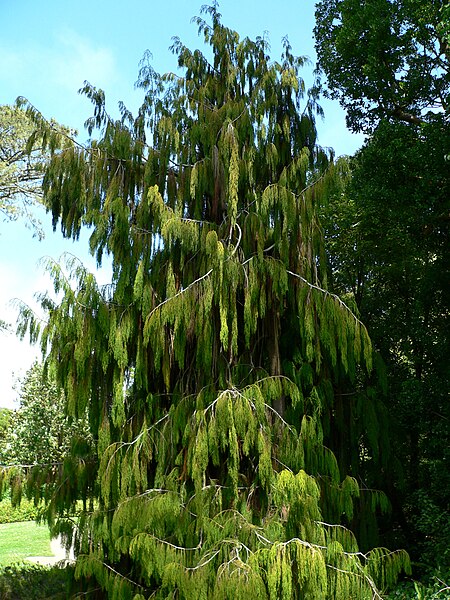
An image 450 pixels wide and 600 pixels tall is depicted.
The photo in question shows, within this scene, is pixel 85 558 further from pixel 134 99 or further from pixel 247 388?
pixel 134 99

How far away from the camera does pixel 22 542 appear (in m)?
12.7

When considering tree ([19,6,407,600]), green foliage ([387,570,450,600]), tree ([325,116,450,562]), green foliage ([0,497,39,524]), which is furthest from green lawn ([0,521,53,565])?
green foliage ([387,570,450,600])

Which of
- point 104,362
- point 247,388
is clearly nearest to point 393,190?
point 247,388

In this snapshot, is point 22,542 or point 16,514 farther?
point 16,514

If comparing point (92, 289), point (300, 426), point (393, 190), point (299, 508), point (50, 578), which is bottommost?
point (50, 578)

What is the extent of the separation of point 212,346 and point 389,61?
455cm

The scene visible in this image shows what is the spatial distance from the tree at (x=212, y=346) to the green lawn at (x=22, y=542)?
6251mm

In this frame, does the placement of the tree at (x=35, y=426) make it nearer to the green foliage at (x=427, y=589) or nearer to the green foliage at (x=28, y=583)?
the green foliage at (x=28, y=583)

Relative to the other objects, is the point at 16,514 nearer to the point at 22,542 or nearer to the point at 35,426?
the point at 35,426

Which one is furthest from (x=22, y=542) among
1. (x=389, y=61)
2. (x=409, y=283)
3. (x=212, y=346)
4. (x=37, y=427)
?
(x=389, y=61)

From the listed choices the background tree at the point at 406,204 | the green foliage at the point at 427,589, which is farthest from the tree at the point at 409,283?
the green foliage at the point at 427,589

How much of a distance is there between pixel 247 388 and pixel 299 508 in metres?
1.02

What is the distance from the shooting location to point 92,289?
545cm

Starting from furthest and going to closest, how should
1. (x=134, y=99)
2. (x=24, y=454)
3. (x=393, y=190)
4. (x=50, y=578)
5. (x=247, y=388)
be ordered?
(x=24, y=454), (x=50, y=578), (x=393, y=190), (x=134, y=99), (x=247, y=388)
